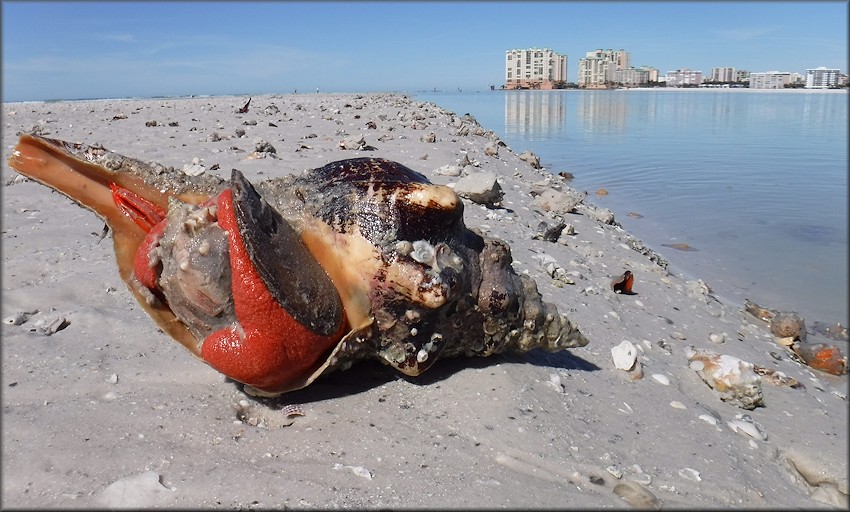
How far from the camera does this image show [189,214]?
2688 mm

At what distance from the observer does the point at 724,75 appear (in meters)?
Answer: 89.3

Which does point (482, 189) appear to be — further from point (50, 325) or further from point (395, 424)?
point (50, 325)

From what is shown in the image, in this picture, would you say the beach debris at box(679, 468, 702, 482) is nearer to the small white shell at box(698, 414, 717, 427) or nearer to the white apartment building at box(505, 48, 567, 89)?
the small white shell at box(698, 414, 717, 427)

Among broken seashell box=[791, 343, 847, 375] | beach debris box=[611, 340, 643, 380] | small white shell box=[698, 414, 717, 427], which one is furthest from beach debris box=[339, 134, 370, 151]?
small white shell box=[698, 414, 717, 427]

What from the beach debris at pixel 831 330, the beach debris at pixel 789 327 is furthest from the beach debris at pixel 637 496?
the beach debris at pixel 831 330

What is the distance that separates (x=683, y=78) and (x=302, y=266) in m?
118

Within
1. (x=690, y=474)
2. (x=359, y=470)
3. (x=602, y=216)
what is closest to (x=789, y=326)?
(x=602, y=216)

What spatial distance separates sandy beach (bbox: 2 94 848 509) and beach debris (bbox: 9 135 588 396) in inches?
10.9

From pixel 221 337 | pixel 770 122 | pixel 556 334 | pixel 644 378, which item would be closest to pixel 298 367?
pixel 221 337

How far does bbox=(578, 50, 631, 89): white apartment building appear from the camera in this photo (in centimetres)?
11194

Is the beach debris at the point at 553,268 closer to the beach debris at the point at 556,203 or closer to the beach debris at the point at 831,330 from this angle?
the beach debris at the point at 556,203

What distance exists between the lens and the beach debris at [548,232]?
657 centimetres

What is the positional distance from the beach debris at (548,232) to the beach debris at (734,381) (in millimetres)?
2758

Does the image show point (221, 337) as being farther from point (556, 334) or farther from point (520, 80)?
point (520, 80)
